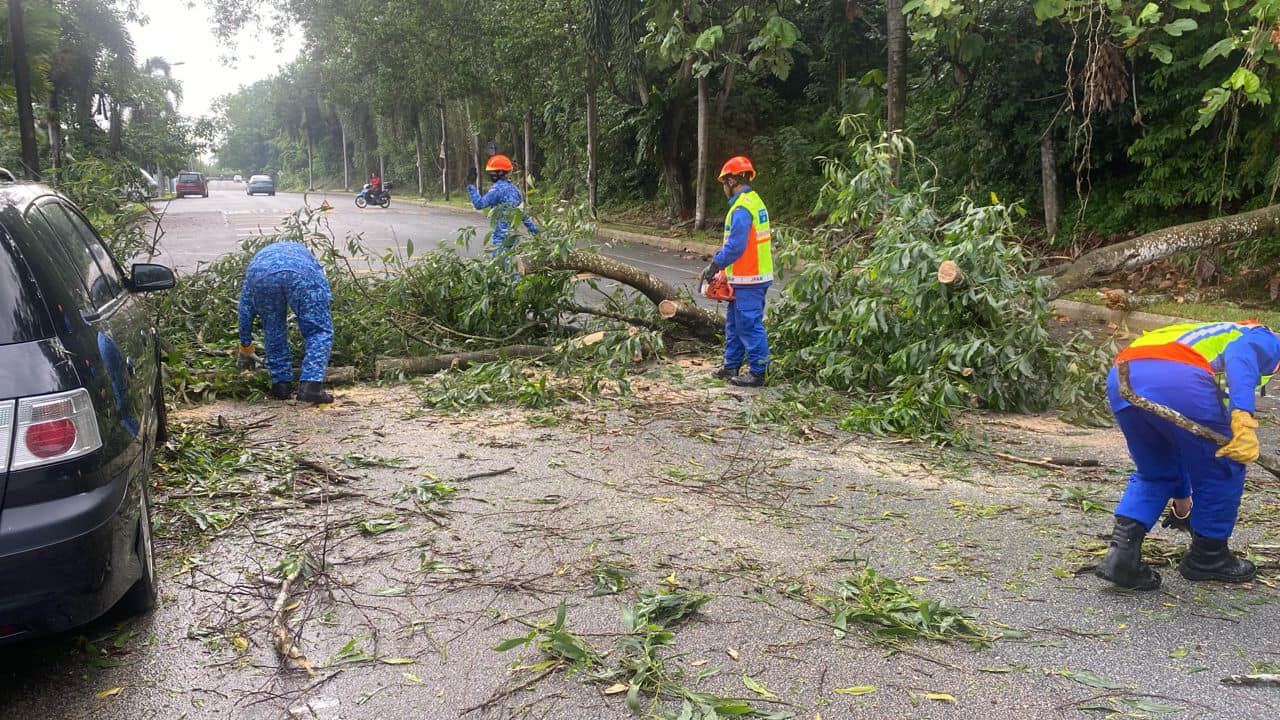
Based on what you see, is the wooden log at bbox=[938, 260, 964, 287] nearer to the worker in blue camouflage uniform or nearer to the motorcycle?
the worker in blue camouflage uniform

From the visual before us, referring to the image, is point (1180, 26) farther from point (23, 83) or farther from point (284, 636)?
point (23, 83)

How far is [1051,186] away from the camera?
586 inches

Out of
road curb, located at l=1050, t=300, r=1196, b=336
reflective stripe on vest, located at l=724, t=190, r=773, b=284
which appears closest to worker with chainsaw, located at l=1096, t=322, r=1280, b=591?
reflective stripe on vest, located at l=724, t=190, r=773, b=284

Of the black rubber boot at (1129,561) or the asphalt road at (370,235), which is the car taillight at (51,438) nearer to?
the black rubber boot at (1129,561)

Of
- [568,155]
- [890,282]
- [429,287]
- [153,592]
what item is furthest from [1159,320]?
[568,155]

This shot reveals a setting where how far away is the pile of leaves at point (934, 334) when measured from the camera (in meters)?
6.72

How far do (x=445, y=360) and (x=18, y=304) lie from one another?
16.9 ft

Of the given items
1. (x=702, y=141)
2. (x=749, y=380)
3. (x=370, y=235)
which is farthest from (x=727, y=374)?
(x=370, y=235)

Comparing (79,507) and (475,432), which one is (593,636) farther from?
(475,432)

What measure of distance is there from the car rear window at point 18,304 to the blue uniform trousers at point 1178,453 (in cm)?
377

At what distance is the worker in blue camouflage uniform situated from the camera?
22.8 feet

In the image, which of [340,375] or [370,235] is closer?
[340,375]

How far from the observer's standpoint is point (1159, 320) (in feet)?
35.9

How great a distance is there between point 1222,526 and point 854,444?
2527 mm
